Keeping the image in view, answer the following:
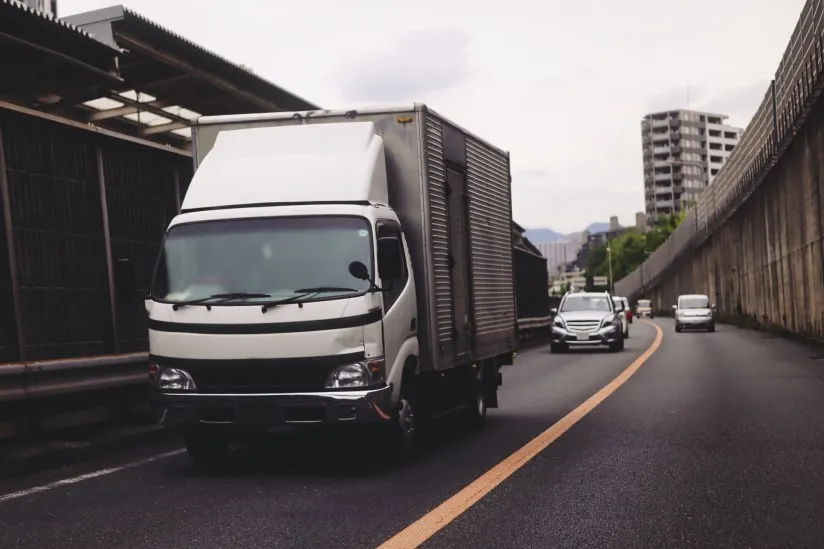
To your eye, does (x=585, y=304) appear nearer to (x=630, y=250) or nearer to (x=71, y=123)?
(x=71, y=123)

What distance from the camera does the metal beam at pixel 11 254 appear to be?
927 centimetres

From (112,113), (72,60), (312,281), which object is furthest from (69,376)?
(112,113)

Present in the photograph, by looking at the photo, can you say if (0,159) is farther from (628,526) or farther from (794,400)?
(794,400)

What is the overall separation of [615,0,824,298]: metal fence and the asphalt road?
54.4ft

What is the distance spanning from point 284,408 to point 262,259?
45.8 inches

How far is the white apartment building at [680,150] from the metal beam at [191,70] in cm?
15621

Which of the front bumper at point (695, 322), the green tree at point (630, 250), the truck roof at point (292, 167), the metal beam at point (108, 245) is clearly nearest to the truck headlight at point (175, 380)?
the truck roof at point (292, 167)

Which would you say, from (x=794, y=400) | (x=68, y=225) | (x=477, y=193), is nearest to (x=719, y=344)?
(x=794, y=400)

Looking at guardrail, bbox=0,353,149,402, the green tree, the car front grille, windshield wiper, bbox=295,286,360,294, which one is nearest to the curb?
guardrail, bbox=0,353,149,402

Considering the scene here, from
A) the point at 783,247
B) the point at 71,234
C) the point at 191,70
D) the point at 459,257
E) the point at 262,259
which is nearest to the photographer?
the point at 262,259

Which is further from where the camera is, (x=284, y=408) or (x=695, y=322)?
(x=695, y=322)

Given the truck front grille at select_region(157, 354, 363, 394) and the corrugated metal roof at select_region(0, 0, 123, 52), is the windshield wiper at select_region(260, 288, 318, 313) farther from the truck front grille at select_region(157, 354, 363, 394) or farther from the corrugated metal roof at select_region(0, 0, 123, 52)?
the corrugated metal roof at select_region(0, 0, 123, 52)

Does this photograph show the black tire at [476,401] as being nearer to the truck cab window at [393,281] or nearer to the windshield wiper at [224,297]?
the truck cab window at [393,281]

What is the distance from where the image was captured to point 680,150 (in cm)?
17075
